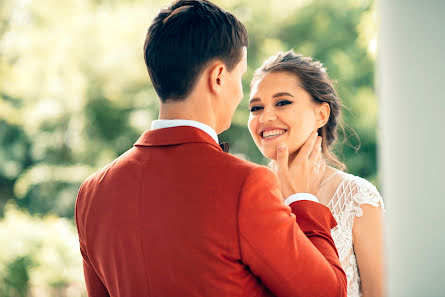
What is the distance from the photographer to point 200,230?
1370 millimetres

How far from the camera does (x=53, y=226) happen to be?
683 centimetres

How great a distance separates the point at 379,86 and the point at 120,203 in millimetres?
809

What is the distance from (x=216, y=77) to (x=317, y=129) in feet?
3.85

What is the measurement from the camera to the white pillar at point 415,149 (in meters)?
1.16

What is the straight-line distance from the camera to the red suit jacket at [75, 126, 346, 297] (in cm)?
137

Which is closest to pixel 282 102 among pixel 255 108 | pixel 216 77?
pixel 255 108

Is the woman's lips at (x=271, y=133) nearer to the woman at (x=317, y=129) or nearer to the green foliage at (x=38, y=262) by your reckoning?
the woman at (x=317, y=129)

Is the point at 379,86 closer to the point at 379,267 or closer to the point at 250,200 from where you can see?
the point at 250,200

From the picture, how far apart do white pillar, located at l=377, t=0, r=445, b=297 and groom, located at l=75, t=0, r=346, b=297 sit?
1.05 feet

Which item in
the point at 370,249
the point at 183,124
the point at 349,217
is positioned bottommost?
the point at 370,249

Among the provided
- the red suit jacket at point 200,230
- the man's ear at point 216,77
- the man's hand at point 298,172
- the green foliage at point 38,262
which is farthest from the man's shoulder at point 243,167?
the green foliage at point 38,262

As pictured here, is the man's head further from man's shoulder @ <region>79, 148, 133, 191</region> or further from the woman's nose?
the woman's nose

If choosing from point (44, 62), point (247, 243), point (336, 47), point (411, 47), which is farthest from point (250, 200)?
point (44, 62)

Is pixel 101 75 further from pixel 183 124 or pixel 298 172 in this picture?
pixel 183 124
